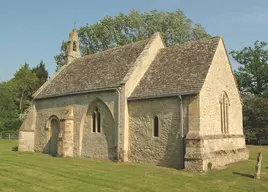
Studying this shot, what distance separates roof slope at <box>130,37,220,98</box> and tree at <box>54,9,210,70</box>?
21.5 metres

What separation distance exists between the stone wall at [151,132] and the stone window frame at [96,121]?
3086 mm

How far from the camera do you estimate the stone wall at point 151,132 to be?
1852 cm

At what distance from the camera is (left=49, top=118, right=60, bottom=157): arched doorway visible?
25717mm

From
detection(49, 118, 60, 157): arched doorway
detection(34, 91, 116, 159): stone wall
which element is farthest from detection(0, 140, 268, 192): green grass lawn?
detection(49, 118, 60, 157): arched doorway

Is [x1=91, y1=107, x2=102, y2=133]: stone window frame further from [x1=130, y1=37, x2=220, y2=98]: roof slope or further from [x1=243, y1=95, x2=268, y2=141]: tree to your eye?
[x1=243, y1=95, x2=268, y2=141]: tree

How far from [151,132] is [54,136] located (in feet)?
35.0

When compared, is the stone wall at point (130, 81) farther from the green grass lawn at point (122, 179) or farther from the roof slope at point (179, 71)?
the green grass lawn at point (122, 179)

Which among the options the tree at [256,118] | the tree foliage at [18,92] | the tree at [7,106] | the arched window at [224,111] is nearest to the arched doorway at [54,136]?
the arched window at [224,111]

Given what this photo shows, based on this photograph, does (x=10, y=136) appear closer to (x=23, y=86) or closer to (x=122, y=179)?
(x=23, y=86)

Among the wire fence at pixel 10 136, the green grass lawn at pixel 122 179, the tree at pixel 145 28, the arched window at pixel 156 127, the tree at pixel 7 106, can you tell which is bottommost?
the green grass lawn at pixel 122 179

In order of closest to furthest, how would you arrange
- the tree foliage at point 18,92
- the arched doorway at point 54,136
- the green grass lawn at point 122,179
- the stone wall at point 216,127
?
the green grass lawn at point 122,179, the stone wall at point 216,127, the arched doorway at point 54,136, the tree foliage at point 18,92

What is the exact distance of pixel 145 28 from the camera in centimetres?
4481

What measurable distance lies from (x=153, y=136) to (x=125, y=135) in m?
2.10

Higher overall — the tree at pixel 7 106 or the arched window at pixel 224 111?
the tree at pixel 7 106
